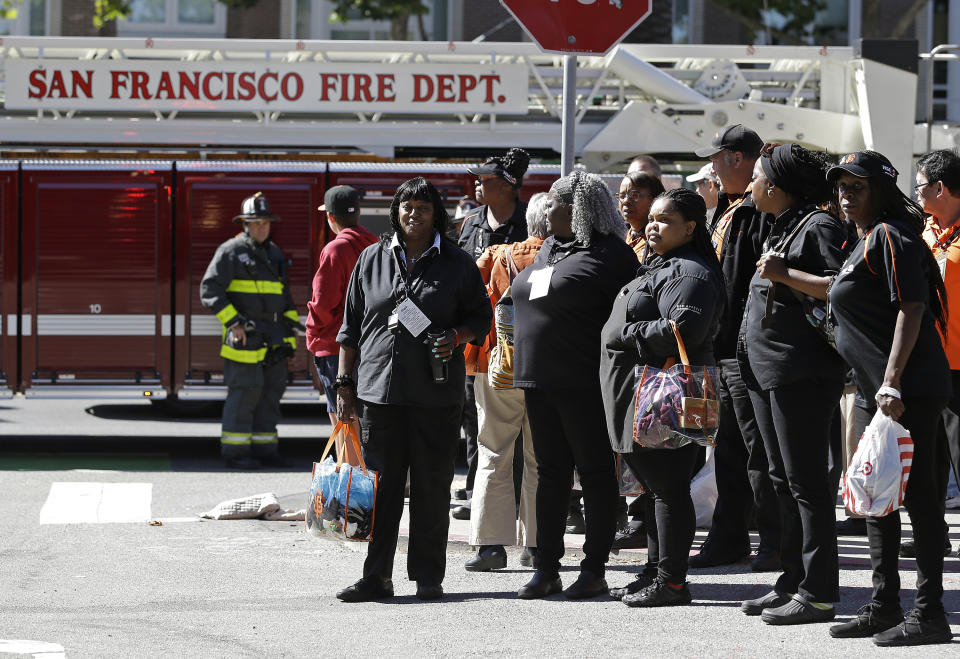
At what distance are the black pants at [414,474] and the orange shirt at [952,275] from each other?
2409 millimetres

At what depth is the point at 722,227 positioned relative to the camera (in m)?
6.88

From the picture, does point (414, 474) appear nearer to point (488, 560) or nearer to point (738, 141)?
point (488, 560)

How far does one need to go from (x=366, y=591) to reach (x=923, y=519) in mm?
2450

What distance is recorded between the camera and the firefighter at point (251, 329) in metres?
10.8

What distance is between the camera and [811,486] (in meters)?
5.78

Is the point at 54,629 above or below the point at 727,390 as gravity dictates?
below

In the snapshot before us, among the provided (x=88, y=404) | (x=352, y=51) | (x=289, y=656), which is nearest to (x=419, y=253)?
(x=289, y=656)

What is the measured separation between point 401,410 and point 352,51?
6.14 meters

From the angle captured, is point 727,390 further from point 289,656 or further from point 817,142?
point 817,142

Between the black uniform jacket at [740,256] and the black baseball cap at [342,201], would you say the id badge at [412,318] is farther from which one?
the black baseball cap at [342,201]

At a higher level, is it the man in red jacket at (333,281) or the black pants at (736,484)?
the man in red jacket at (333,281)

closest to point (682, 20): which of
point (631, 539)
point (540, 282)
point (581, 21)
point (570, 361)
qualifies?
point (581, 21)

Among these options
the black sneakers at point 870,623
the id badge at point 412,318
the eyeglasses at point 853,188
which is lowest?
the black sneakers at point 870,623

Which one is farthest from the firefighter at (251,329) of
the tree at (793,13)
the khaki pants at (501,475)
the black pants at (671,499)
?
Result: the tree at (793,13)
